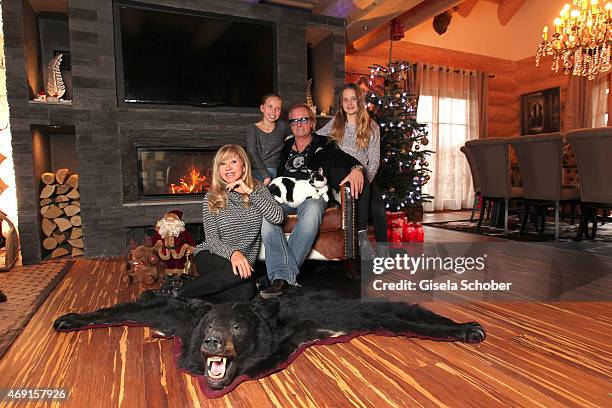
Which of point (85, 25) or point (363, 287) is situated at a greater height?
point (85, 25)

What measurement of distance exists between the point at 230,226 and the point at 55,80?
2.54 meters

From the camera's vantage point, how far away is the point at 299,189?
2574 mm

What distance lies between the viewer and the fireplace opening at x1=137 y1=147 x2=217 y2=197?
12.1 feet

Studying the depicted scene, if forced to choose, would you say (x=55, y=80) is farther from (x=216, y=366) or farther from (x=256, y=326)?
(x=216, y=366)

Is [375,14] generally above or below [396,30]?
below

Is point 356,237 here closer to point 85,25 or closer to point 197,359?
point 197,359

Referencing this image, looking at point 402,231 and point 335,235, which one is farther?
point 402,231

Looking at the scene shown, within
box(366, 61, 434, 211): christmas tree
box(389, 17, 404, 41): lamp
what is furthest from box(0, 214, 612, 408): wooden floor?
box(389, 17, 404, 41): lamp

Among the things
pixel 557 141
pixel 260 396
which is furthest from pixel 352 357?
pixel 557 141

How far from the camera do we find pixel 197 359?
1.49m

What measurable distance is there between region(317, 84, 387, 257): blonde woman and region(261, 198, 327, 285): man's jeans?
39cm

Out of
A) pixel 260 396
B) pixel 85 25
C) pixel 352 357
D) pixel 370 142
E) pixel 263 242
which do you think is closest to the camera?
pixel 260 396

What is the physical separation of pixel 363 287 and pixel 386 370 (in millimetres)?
1027

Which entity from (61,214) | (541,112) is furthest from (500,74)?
(61,214)
